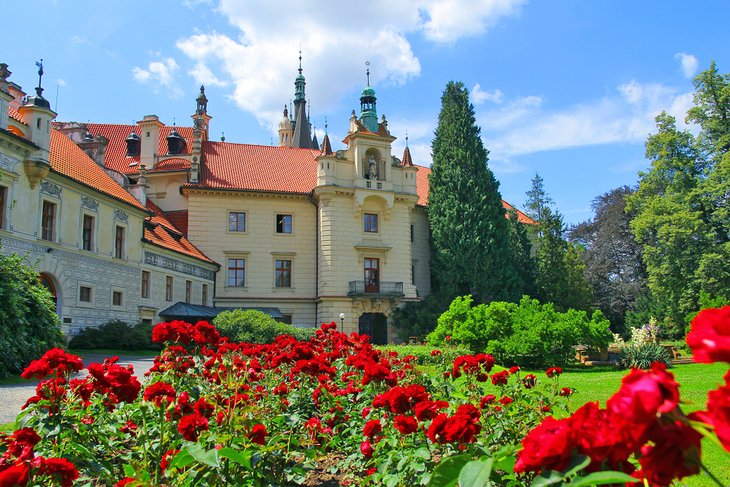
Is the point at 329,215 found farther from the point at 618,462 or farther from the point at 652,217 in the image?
the point at 618,462

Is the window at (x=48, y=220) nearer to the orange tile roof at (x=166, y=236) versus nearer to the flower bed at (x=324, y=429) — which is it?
the orange tile roof at (x=166, y=236)

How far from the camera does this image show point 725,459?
7.16 m

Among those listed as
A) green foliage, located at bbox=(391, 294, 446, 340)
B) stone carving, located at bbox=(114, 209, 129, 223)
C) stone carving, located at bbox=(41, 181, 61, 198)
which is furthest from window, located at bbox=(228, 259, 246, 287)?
stone carving, located at bbox=(41, 181, 61, 198)

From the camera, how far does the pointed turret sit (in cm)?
7500

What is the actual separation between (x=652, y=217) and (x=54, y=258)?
98.6 feet

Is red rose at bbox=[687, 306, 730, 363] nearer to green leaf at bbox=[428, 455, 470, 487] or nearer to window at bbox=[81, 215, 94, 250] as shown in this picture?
green leaf at bbox=[428, 455, 470, 487]

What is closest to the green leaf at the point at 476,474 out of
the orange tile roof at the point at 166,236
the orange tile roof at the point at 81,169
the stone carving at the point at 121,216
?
the orange tile roof at the point at 81,169

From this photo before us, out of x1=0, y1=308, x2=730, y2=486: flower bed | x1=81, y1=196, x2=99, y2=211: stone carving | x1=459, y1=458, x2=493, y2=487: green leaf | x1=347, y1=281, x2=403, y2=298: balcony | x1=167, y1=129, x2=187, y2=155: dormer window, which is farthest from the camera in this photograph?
x1=167, y1=129, x2=187, y2=155: dormer window

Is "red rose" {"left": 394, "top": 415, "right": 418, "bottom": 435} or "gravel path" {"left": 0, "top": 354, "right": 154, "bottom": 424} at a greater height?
"red rose" {"left": 394, "top": 415, "right": 418, "bottom": 435}

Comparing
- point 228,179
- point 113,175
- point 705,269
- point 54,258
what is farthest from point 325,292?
point 705,269

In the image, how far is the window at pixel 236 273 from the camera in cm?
3806

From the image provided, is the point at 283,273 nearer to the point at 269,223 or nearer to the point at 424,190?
the point at 269,223

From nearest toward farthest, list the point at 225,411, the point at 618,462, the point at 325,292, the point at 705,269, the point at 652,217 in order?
the point at 618,462
the point at 225,411
the point at 705,269
the point at 652,217
the point at 325,292

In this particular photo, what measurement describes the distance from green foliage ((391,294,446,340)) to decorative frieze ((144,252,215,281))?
12.0 meters
